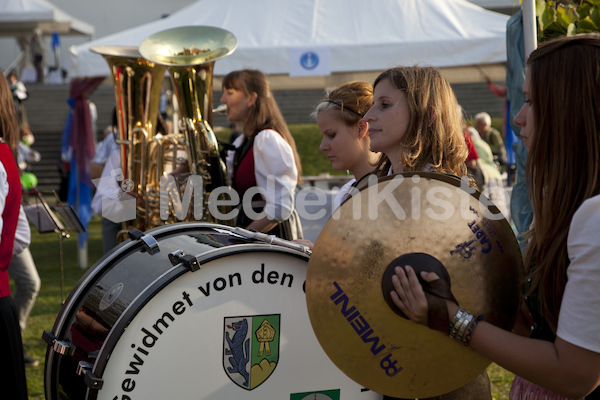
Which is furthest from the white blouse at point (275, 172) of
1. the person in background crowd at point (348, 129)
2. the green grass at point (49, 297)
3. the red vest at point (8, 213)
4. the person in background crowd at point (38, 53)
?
the person in background crowd at point (38, 53)

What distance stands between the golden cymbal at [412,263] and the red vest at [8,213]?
5.10ft

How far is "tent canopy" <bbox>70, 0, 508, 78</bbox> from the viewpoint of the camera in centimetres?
643

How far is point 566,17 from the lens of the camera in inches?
106

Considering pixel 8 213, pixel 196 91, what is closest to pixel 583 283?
pixel 8 213

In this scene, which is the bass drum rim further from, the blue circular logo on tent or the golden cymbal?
the blue circular logo on tent

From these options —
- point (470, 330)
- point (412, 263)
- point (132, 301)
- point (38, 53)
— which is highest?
point (412, 263)

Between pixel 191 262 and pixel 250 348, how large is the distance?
14.8 inches

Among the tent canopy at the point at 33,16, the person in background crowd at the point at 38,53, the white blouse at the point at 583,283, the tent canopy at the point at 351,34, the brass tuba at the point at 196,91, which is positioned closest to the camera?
the white blouse at the point at 583,283

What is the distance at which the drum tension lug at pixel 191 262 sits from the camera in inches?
81.4

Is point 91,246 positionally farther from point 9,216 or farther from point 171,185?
point 9,216

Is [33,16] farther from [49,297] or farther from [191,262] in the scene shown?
[191,262]

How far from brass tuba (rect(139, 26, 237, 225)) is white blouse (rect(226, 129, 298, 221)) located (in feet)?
0.67

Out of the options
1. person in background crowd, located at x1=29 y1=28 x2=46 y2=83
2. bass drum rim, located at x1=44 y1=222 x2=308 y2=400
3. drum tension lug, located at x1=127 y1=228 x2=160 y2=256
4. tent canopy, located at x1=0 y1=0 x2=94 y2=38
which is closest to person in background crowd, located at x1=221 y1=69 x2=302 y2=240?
bass drum rim, located at x1=44 y1=222 x2=308 y2=400

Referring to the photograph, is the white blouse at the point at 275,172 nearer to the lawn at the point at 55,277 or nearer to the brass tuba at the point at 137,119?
the brass tuba at the point at 137,119
